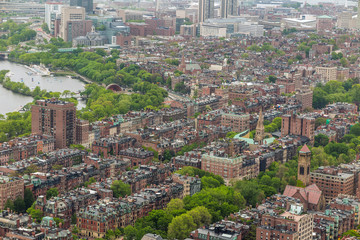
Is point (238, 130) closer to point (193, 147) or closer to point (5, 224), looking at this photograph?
point (193, 147)

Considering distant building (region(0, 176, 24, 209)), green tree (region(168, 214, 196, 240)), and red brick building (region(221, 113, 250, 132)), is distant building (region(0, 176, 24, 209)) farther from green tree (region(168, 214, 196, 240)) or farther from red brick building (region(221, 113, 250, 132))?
red brick building (region(221, 113, 250, 132))

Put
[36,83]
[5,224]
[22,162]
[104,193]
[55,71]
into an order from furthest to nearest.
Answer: [55,71] < [36,83] < [22,162] < [104,193] < [5,224]

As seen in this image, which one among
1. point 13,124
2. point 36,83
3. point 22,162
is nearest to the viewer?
point 22,162

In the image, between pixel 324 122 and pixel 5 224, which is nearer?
pixel 5 224

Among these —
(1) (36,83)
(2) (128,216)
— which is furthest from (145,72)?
(2) (128,216)

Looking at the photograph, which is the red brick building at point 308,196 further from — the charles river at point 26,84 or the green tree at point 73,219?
the charles river at point 26,84

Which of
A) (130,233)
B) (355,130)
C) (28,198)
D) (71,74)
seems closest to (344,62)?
(71,74)

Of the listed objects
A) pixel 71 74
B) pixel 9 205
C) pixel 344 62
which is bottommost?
pixel 71 74

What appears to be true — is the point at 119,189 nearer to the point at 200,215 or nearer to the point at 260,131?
the point at 200,215
